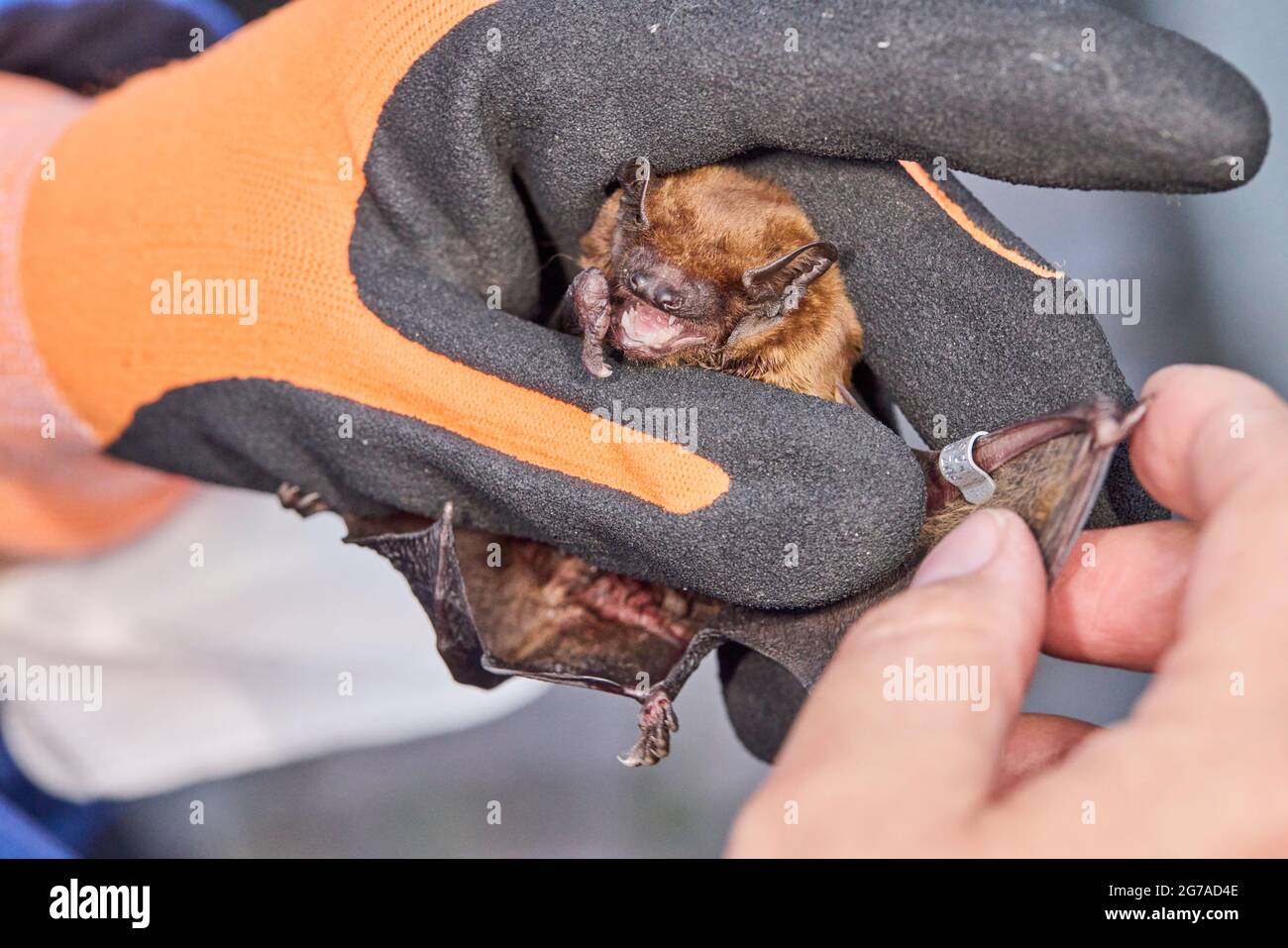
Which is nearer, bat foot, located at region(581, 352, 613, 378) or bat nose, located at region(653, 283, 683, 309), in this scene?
bat foot, located at region(581, 352, 613, 378)

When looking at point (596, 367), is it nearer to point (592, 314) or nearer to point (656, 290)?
point (592, 314)

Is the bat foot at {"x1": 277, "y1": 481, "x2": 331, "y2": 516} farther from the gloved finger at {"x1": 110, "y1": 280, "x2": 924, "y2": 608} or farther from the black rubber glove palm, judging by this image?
the black rubber glove palm

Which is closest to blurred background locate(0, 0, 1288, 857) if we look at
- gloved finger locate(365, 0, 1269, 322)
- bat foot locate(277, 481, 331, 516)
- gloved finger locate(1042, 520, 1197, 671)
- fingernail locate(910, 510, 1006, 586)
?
bat foot locate(277, 481, 331, 516)

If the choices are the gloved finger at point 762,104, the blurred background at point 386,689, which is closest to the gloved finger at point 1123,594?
the gloved finger at point 762,104

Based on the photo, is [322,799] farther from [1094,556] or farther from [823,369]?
[1094,556]

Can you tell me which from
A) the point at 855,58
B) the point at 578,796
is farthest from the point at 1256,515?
the point at 578,796
